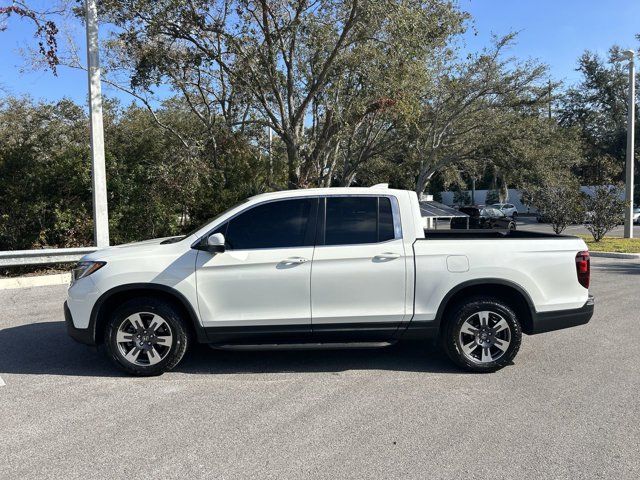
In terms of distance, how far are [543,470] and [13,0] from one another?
12892mm

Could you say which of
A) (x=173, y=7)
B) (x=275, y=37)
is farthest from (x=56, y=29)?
(x=275, y=37)

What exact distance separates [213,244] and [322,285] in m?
1.08

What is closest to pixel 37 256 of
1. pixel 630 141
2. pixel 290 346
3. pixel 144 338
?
pixel 144 338

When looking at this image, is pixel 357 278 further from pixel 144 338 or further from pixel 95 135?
pixel 95 135

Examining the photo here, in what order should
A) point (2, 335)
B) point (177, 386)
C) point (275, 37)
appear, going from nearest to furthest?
point (177, 386)
point (2, 335)
point (275, 37)

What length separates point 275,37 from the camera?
14039mm

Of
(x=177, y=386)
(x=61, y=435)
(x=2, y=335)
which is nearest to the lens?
(x=61, y=435)

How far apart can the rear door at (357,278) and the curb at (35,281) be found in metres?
7.79

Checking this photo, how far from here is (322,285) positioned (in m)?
4.99

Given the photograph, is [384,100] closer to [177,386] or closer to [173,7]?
[173,7]

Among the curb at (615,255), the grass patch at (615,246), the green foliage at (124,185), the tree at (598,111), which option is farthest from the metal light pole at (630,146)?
the tree at (598,111)

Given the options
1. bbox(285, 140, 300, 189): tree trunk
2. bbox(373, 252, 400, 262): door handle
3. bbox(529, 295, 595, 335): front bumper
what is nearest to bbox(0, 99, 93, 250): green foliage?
bbox(285, 140, 300, 189): tree trunk

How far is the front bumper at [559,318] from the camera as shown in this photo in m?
5.21

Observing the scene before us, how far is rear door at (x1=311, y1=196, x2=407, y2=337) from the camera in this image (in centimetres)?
500
